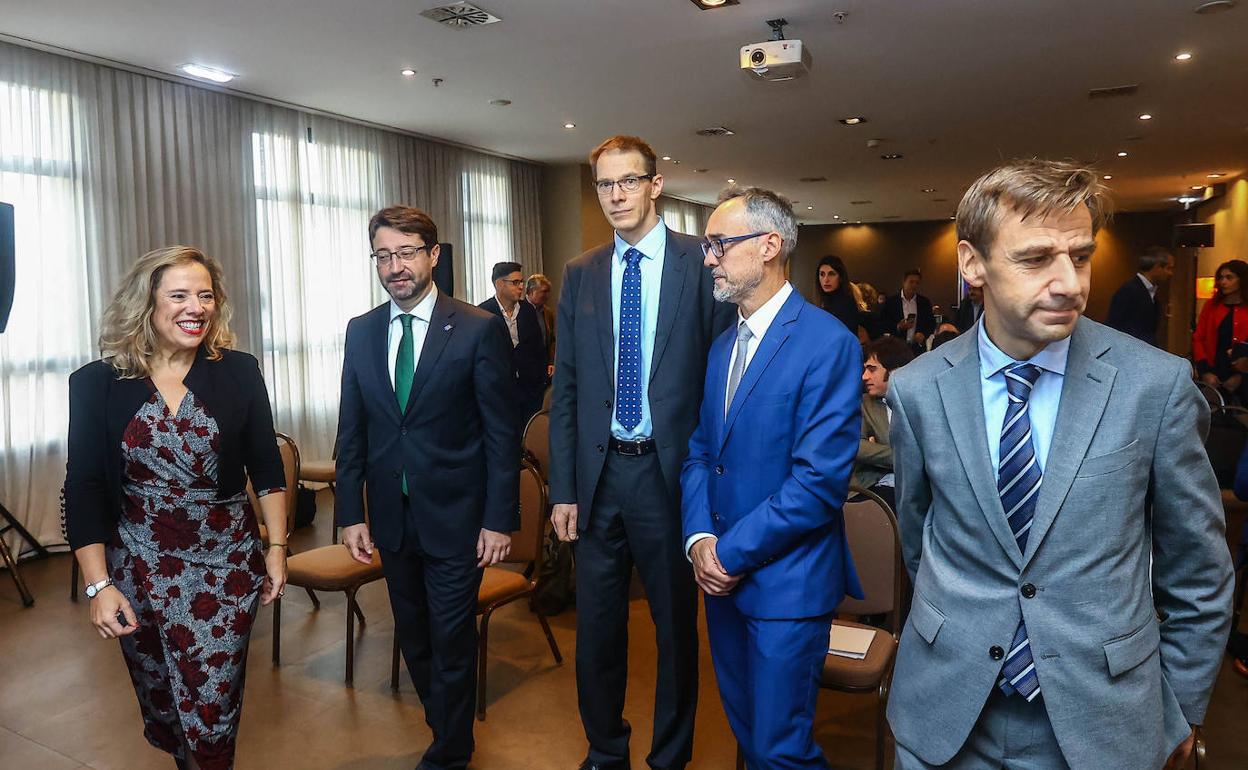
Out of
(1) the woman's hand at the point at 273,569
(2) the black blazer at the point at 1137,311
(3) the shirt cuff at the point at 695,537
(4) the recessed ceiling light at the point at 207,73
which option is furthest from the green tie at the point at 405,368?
(2) the black blazer at the point at 1137,311

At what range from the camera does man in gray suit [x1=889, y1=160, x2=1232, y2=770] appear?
1.25 m

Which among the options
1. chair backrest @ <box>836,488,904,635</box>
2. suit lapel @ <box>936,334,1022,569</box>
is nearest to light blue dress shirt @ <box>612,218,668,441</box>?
chair backrest @ <box>836,488,904,635</box>

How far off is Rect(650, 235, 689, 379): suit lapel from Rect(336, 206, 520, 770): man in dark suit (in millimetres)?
545

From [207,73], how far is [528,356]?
10.3 feet

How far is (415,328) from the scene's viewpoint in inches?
105

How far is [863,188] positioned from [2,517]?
1215 centimetres

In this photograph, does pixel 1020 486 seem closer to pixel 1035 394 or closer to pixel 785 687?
pixel 1035 394

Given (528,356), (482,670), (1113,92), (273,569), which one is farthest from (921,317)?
(273,569)

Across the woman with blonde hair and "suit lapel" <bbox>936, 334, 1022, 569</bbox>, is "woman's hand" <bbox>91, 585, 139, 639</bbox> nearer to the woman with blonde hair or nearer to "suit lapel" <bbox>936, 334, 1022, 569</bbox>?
the woman with blonde hair

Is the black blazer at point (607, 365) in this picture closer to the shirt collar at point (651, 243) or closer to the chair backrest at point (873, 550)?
the shirt collar at point (651, 243)

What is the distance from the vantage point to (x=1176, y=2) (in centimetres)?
516

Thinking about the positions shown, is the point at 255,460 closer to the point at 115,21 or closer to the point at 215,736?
the point at 215,736

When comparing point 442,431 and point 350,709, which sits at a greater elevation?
point 442,431

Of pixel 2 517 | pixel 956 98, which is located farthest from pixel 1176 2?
pixel 2 517
